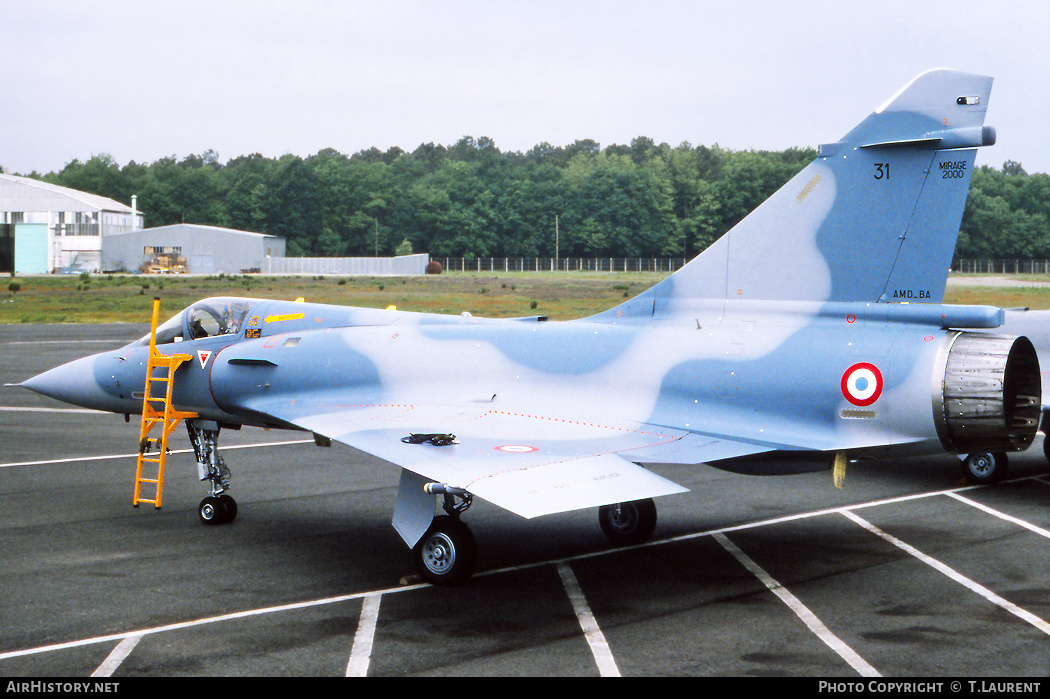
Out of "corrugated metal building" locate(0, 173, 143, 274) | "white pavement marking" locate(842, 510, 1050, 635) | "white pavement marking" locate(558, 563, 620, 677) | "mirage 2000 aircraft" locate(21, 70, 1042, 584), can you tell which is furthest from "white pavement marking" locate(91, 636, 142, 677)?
"corrugated metal building" locate(0, 173, 143, 274)

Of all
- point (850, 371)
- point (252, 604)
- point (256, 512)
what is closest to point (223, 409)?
point (256, 512)

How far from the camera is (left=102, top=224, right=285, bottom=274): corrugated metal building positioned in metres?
98.9

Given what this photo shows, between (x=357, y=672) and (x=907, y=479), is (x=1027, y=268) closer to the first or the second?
(x=907, y=479)

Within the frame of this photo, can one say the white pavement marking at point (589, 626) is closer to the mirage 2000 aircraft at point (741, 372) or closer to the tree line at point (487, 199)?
the mirage 2000 aircraft at point (741, 372)

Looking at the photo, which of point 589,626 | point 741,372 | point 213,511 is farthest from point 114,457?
point 741,372

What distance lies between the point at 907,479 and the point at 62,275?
91250 millimetres

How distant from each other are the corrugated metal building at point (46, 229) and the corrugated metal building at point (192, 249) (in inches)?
83.7

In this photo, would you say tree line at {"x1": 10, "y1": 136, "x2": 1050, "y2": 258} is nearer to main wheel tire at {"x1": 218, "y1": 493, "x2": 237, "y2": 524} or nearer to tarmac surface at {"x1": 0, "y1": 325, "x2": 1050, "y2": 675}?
tarmac surface at {"x1": 0, "y1": 325, "x2": 1050, "y2": 675}

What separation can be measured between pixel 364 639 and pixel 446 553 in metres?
1.74

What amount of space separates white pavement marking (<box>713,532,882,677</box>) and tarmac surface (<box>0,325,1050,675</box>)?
0.03m

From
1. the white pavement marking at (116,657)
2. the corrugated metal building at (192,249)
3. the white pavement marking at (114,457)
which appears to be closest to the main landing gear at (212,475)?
the white pavement marking at (116,657)

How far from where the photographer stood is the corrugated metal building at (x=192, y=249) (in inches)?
3893

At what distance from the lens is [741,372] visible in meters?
10.1

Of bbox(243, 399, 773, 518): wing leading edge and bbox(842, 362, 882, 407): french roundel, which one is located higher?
bbox(842, 362, 882, 407): french roundel
